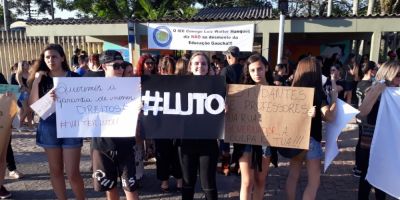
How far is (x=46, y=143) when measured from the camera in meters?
3.43

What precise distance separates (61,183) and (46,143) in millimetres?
506

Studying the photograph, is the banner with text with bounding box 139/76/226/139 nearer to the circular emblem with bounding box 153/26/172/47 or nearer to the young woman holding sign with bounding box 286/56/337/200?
the young woman holding sign with bounding box 286/56/337/200

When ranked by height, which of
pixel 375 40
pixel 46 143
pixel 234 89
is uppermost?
pixel 375 40

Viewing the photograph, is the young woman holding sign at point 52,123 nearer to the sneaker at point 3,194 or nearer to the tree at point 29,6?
the sneaker at point 3,194

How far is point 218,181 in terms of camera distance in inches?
197

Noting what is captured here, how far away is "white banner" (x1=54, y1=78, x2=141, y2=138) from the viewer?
3324 mm

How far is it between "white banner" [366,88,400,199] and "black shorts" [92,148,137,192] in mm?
2431

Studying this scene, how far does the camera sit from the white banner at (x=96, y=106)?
10.9ft

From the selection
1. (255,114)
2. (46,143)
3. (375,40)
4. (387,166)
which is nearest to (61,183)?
(46,143)

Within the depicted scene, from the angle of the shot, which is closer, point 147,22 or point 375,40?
point 375,40

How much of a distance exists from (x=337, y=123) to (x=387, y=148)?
0.65m

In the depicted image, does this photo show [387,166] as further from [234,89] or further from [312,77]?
[234,89]

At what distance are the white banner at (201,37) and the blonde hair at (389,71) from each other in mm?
6122

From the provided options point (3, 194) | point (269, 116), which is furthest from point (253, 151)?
point (3, 194)
